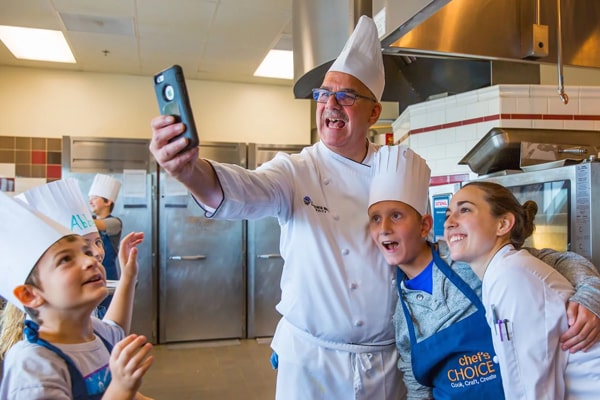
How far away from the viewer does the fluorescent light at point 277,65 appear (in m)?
4.65

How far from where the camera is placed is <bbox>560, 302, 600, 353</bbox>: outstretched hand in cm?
107

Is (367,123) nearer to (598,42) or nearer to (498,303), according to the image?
(498,303)

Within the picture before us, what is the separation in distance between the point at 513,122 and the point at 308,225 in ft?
5.45

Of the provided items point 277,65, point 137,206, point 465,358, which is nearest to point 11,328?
point 465,358

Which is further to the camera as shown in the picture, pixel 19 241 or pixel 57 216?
pixel 57 216

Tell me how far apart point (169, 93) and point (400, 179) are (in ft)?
2.27

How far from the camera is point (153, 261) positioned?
16.0ft

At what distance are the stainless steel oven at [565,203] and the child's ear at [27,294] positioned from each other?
4.73 feet

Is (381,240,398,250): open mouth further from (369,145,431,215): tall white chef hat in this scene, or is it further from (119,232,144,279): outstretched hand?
(119,232,144,279): outstretched hand

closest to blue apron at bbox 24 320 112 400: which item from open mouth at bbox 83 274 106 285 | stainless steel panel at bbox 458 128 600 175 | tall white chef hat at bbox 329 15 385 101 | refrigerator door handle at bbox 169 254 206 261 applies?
open mouth at bbox 83 274 106 285

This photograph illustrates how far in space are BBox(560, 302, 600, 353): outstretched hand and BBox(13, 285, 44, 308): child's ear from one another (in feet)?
4.01

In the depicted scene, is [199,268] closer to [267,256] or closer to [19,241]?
[267,256]

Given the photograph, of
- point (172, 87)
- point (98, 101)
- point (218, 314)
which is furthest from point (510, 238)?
point (98, 101)

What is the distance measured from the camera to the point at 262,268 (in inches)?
201
